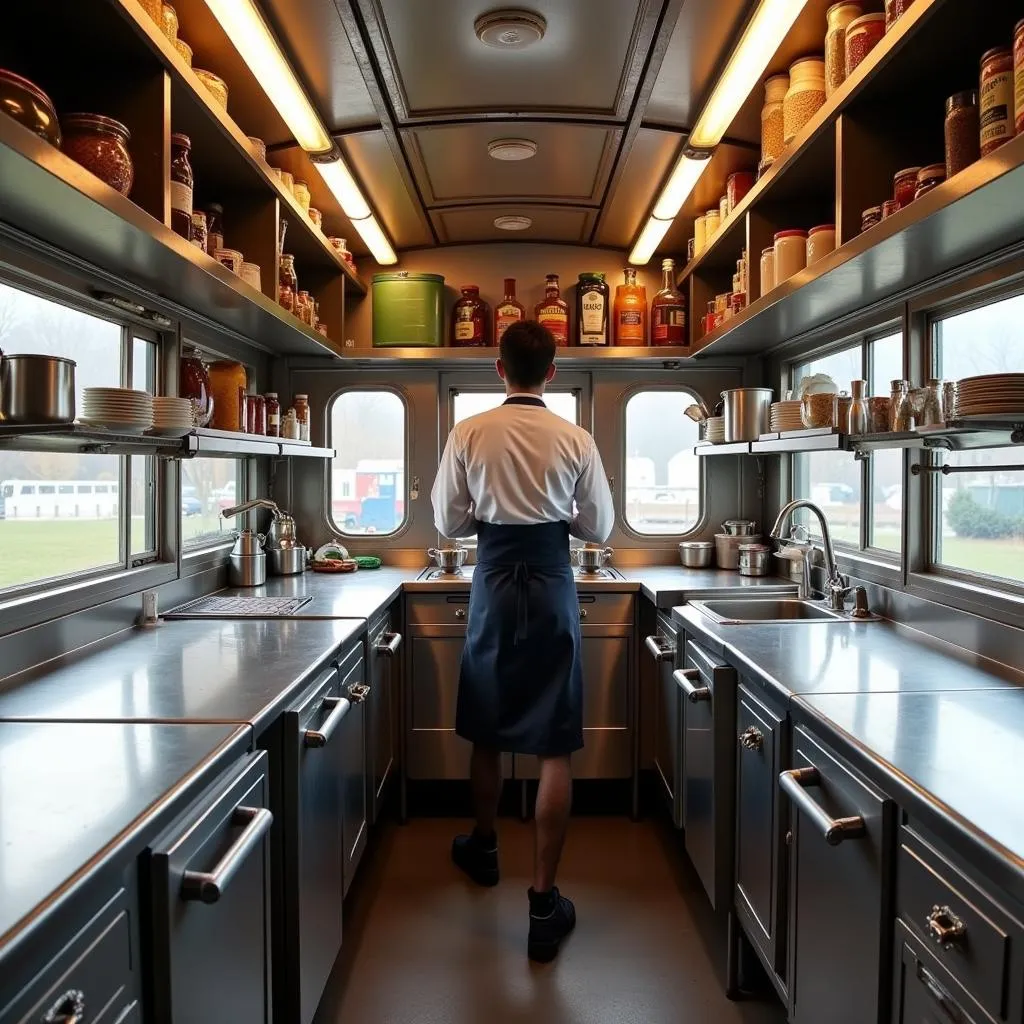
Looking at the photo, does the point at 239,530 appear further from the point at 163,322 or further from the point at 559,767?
the point at 559,767

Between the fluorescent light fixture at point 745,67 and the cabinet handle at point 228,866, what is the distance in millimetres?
2067

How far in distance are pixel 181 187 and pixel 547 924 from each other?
2288 millimetres

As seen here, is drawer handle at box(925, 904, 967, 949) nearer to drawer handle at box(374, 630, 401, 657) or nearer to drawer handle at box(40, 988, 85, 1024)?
drawer handle at box(40, 988, 85, 1024)

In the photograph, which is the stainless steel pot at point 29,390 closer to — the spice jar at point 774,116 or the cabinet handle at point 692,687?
the cabinet handle at point 692,687

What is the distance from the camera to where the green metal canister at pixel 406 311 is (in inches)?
155

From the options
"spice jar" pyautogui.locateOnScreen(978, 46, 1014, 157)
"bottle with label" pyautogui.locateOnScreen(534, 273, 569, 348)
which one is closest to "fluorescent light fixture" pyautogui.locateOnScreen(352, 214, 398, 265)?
"bottle with label" pyautogui.locateOnScreen(534, 273, 569, 348)

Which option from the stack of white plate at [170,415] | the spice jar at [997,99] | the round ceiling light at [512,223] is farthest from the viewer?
the round ceiling light at [512,223]

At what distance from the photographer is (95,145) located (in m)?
1.74

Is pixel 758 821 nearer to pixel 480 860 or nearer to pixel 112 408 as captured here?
pixel 480 860

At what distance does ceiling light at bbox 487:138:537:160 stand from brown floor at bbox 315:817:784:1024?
258 centimetres

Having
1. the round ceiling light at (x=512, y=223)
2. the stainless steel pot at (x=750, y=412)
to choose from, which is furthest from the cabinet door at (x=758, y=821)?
the round ceiling light at (x=512, y=223)

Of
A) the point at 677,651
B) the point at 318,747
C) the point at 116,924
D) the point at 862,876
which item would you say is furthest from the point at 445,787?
the point at 116,924

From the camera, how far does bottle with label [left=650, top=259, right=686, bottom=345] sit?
12.9ft

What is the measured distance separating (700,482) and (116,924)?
3523 millimetres
